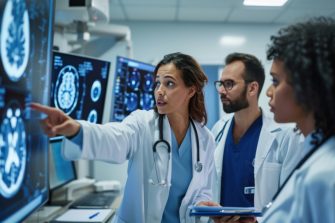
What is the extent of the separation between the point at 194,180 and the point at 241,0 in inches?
99.4

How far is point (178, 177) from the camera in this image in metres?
1.22

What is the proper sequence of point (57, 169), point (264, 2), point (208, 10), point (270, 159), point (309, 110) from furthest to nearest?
point (208, 10) < point (264, 2) < point (57, 169) < point (270, 159) < point (309, 110)

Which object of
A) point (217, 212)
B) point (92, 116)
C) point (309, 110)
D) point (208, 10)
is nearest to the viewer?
point (309, 110)

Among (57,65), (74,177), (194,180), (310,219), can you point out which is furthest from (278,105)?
(74,177)

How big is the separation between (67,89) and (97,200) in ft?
2.50

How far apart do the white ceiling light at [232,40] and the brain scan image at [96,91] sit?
2.44 m

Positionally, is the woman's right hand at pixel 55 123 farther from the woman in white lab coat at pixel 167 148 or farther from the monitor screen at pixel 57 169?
the monitor screen at pixel 57 169

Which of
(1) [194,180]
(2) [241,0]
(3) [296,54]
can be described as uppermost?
(2) [241,0]

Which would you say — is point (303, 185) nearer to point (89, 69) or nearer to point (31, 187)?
point (31, 187)

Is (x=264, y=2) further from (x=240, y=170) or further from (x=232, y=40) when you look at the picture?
(x=240, y=170)

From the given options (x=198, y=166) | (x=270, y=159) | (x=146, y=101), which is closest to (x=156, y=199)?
(x=198, y=166)

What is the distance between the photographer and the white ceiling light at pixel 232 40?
3939mm

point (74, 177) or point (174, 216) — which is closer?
point (174, 216)

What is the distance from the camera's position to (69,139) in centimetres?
82
